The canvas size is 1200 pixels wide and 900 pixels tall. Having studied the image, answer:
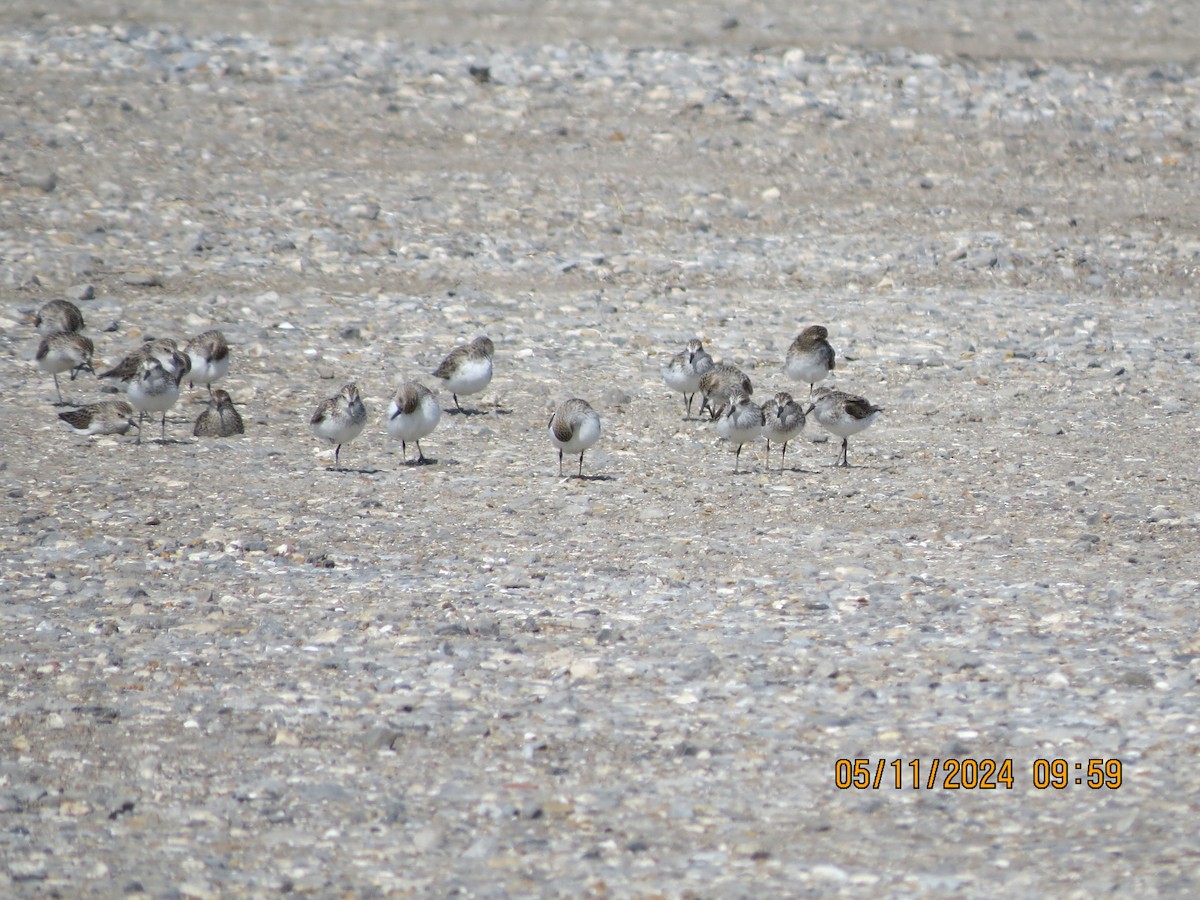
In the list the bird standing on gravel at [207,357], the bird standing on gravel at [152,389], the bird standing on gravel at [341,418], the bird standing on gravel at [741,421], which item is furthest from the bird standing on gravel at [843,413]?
the bird standing on gravel at [207,357]

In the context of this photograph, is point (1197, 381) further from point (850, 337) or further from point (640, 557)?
point (640, 557)

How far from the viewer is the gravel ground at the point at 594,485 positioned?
696cm

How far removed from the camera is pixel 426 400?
1223 cm

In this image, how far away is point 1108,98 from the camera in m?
25.2

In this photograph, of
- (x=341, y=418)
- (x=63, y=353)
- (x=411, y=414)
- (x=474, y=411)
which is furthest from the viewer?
(x=474, y=411)

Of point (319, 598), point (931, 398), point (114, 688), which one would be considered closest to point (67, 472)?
point (319, 598)

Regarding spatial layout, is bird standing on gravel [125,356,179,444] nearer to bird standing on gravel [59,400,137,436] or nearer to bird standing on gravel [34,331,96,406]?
bird standing on gravel [59,400,137,436]

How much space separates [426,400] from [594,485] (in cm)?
140

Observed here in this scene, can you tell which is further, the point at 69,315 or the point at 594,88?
the point at 594,88

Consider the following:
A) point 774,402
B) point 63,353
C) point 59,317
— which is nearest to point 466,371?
point 774,402

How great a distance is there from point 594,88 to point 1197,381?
39.1 ft
